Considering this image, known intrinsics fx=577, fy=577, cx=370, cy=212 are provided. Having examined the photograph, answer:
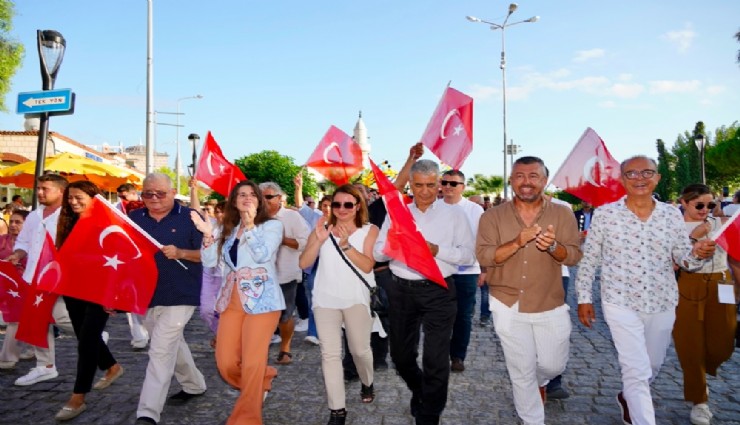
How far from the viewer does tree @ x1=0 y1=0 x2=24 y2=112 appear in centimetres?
Answer: 1848

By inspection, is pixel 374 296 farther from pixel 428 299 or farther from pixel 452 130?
pixel 452 130

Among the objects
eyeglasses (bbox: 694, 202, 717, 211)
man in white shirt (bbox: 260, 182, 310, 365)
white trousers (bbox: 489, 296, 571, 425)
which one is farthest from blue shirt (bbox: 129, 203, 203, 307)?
eyeglasses (bbox: 694, 202, 717, 211)

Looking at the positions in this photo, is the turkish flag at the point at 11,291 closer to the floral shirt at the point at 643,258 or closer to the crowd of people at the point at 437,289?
the crowd of people at the point at 437,289

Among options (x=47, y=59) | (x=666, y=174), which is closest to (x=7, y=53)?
(x=47, y=59)

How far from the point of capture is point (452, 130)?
21.1 feet

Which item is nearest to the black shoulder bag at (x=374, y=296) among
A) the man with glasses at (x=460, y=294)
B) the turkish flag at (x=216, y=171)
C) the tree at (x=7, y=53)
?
the man with glasses at (x=460, y=294)

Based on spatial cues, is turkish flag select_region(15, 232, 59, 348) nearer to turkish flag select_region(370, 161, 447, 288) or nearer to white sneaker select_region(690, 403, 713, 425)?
turkish flag select_region(370, 161, 447, 288)

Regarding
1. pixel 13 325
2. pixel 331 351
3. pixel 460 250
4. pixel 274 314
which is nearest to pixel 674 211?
pixel 460 250

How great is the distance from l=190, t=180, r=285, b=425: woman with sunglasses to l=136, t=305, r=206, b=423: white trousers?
46cm

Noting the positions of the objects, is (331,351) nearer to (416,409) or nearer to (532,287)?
(416,409)

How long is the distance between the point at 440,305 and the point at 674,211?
5.97 ft

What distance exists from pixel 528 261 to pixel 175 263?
2.94 meters

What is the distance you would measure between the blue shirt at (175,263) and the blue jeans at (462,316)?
279 centimetres

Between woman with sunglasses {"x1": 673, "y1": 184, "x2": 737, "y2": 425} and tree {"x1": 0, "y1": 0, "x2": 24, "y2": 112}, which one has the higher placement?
tree {"x1": 0, "y1": 0, "x2": 24, "y2": 112}
